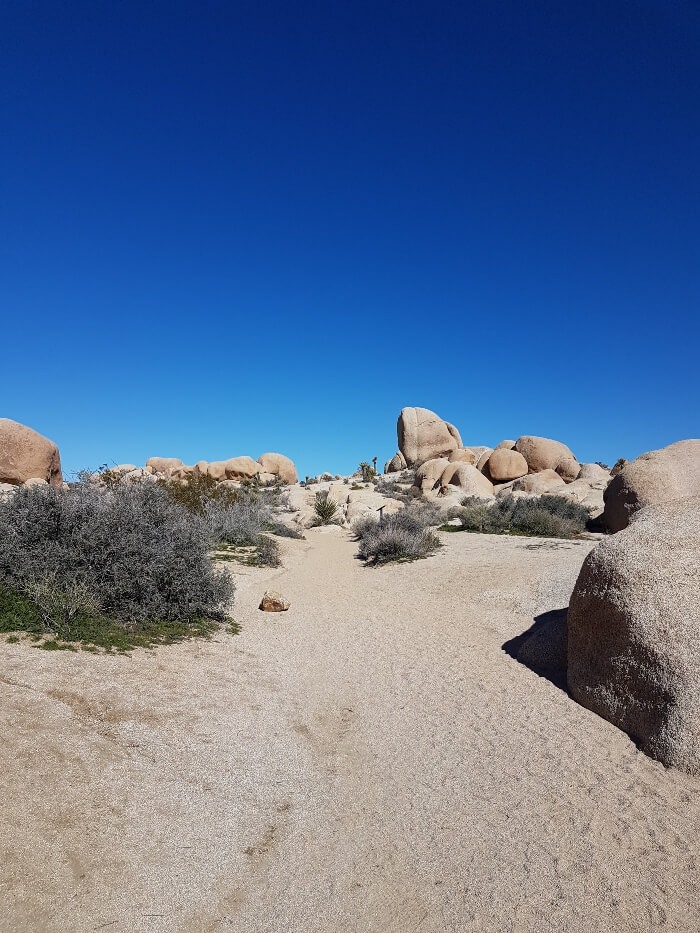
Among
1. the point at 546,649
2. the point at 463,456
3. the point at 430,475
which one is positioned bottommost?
the point at 546,649

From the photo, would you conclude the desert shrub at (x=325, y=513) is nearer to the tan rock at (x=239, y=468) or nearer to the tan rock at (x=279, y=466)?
the tan rock at (x=239, y=468)

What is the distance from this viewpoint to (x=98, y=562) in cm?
713


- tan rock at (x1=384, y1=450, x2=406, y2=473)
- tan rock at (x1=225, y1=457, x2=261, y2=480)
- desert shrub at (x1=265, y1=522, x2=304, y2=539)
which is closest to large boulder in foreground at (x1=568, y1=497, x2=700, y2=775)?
desert shrub at (x1=265, y1=522, x2=304, y2=539)

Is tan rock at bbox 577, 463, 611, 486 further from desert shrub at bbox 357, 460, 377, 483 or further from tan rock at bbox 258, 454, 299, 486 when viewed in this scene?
tan rock at bbox 258, 454, 299, 486

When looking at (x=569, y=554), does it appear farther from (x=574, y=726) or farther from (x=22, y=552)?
(x=22, y=552)

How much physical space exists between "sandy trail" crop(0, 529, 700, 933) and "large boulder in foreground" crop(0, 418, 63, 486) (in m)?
17.6

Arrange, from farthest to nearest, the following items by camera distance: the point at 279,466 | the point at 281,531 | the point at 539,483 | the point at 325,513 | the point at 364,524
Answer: the point at 279,466 < the point at 539,483 < the point at 325,513 < the point at 364,524 < the point at 281,531

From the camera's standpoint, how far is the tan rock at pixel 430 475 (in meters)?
31.2

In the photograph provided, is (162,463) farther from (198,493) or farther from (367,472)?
(198,493)

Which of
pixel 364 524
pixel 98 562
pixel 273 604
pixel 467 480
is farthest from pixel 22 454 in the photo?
pixel 467 480

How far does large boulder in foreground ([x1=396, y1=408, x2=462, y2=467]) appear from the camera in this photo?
129 feet

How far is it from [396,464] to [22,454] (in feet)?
87.1

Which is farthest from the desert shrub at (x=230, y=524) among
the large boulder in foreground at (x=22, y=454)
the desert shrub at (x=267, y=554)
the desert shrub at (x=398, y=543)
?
the large boulder in foreground at (x=22, y=454)

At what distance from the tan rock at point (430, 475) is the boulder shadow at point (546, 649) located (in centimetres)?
2365
